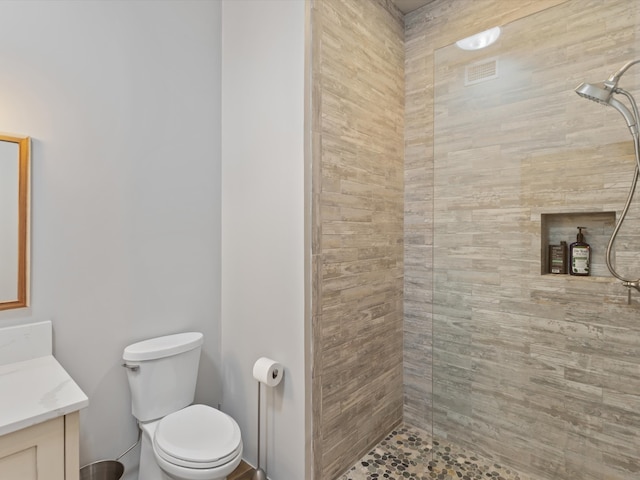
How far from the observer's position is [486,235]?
151 cm

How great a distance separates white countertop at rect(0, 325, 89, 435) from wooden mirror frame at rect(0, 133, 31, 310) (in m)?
0.25

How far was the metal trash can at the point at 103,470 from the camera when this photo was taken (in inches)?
62.1

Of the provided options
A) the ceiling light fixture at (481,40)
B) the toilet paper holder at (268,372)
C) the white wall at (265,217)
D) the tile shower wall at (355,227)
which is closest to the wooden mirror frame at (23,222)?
the white wall at (265,217)

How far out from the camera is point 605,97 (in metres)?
1.30

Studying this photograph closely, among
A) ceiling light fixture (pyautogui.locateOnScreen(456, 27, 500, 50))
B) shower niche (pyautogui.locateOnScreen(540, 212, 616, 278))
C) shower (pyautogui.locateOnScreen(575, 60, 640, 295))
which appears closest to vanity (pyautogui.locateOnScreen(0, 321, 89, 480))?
shower niche (pyautogui.locateOnScreen(540, 212, 616, 278))

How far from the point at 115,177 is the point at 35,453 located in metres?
1.14

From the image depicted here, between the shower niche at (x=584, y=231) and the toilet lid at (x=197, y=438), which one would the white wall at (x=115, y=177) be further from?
the shower niche at (x=584, y=231)

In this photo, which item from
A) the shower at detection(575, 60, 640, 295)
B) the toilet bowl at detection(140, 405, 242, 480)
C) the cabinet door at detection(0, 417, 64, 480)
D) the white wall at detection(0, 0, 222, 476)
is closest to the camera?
the cabinet door at detection(0, 417, 64, 480)

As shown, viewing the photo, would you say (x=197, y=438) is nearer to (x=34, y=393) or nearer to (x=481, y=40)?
(x=34, y=393)

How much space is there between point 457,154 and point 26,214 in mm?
1857

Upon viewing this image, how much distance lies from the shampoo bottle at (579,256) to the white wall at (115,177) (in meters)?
1.74

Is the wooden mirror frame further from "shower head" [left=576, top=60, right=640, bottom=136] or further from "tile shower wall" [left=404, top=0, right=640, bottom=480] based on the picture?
"shower head" [left=576, top=60, right=640, bottom=136]

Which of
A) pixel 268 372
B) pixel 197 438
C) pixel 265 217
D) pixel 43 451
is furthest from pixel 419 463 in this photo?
pixel 43 451

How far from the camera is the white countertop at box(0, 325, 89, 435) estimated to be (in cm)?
102
